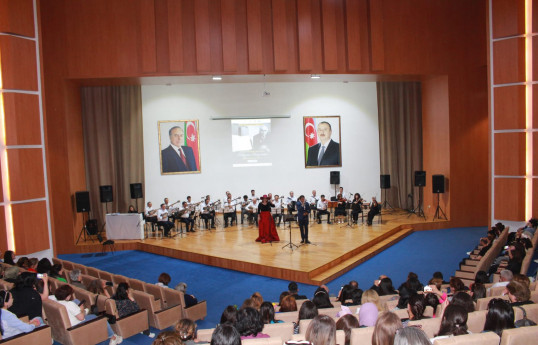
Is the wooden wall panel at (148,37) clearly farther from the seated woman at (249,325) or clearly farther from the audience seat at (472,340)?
the audience seat at (472,340)

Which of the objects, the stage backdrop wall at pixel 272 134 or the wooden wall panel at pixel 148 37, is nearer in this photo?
the wooden wall panel at pixel 148 37

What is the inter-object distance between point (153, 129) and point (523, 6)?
10398mm

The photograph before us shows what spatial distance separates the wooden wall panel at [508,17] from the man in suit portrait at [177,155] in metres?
9.08

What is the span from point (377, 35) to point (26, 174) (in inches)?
343

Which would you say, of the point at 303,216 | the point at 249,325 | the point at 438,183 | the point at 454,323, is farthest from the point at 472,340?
the point at 438,183

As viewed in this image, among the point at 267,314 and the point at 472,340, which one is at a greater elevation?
the point at 472,340

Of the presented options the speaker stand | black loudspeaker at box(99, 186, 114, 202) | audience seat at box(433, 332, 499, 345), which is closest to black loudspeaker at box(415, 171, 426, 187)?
the speaker stand

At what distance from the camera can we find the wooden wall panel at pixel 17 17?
Result: 8727 millimetres

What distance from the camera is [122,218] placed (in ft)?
37.8

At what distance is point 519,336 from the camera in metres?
3.11

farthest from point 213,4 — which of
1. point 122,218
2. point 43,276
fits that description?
point 43,276

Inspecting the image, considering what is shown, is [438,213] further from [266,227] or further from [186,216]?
[186,216]

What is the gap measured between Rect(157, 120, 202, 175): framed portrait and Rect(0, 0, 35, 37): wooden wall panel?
17.5 feet

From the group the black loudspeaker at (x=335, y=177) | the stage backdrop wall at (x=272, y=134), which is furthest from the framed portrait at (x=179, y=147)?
the black loudspeaker at (x=335, y=177)
